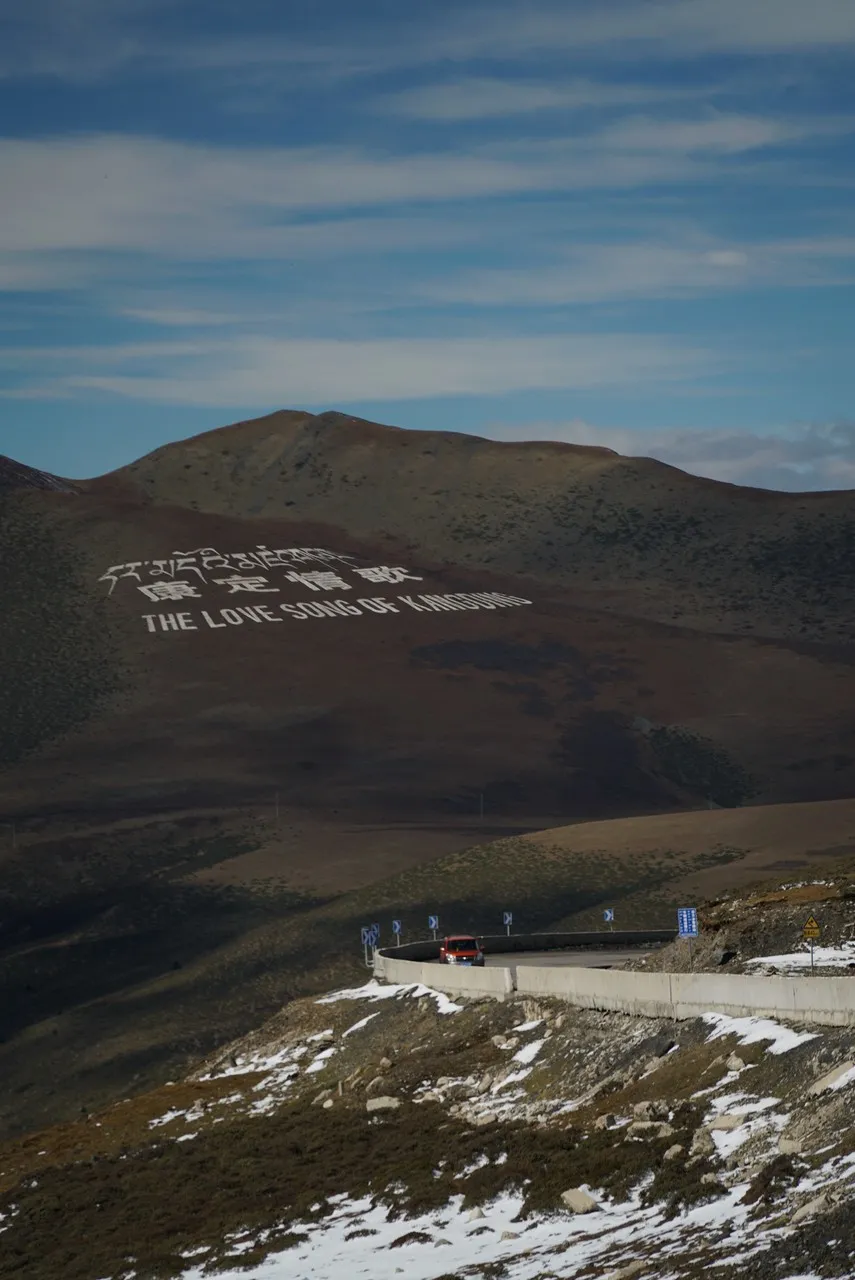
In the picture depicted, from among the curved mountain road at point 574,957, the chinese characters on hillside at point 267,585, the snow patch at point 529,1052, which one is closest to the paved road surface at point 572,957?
the curved mountain road at point 574,957

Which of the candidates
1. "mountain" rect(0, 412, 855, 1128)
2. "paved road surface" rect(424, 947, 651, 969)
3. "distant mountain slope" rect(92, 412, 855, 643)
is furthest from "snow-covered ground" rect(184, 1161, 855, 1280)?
"distant mountain slope" rect(92, 412, 855, 643)

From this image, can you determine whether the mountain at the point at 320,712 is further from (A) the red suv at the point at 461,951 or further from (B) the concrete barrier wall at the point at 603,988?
→ (B) the concrete barrier wall at the point at 603,988

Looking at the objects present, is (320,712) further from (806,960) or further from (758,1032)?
(758,1032)

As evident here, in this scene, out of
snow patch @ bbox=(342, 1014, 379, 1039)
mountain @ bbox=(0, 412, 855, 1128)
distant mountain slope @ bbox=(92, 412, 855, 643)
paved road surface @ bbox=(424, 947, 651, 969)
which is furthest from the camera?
distant mountain slope @ bbox=(92, 412, 855, 643)

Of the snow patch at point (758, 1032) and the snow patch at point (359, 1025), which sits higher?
the snow patch at point (758, 1032)

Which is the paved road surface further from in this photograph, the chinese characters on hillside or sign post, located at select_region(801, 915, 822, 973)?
the chinese characters on hillside

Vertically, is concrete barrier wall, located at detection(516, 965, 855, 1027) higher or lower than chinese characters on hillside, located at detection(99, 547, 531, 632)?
lower
